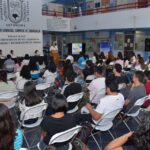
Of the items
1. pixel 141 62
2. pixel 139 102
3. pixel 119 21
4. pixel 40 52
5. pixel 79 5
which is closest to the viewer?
pixel 139 102

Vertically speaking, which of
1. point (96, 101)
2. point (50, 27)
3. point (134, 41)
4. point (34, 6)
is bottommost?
point (96, 101)

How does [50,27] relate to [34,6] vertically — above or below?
below

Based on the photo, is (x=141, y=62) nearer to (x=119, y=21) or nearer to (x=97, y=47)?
(x=119, y=21)

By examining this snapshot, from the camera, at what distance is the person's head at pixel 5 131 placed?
4.45 ft

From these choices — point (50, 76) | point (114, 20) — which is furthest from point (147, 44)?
point (50, 76)

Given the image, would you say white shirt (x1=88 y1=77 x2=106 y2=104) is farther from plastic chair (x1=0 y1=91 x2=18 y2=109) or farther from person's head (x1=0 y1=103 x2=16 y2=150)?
person's head (x1=0 y1=103 x2=16 y2=150)

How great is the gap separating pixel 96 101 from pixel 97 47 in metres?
10.9

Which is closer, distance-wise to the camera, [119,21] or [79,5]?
[119,21]

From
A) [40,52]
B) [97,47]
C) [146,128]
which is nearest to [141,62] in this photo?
[146,128]

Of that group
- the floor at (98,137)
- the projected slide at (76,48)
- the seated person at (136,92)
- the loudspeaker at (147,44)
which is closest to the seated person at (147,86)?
the seated person at (136,92)

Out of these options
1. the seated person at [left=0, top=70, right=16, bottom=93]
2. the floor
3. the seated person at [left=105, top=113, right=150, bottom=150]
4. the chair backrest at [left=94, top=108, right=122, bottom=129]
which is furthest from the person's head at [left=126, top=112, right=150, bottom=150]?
the seated person at [left=0, top=70, right=16, bottom=93]

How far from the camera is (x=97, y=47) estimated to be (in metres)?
15.2

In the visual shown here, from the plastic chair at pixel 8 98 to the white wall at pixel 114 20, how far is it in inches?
334

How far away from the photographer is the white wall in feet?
36.8
